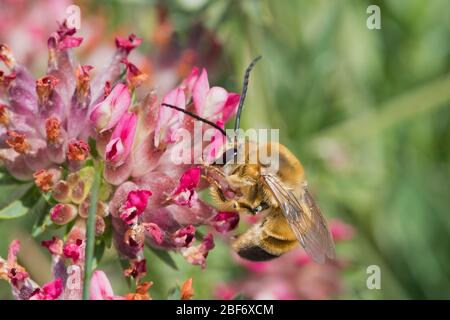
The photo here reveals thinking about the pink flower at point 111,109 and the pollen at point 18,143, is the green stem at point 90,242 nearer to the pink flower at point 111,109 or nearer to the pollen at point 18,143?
the pink flower at point 111,109

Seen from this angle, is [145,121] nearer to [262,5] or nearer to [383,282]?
[262,5]

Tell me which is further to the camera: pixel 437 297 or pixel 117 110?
pixel 437 297

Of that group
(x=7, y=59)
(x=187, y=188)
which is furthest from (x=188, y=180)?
(x=7, y=59)

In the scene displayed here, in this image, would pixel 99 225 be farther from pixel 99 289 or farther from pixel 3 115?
pixel 3 115

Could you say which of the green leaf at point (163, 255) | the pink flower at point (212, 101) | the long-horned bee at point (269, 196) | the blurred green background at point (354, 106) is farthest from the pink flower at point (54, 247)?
the blurred green background at point (354, 106)
